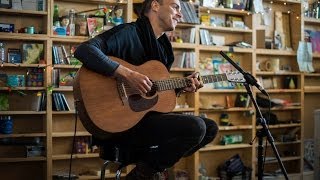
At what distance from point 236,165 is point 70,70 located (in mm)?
2194

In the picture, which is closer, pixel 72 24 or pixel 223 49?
pixel 72 24

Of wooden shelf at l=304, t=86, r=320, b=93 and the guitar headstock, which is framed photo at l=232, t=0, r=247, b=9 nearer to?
wooden shelf at l=304, t=86, r=320, b=93

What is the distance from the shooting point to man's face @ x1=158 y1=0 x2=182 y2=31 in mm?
2559

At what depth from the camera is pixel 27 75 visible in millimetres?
3752

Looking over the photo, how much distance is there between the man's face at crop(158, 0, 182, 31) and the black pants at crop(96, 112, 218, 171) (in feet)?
2.30

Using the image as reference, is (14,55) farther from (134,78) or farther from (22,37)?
(134,78)

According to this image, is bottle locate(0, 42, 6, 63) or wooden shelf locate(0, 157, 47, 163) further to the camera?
bottle locate(0, 42, 6, 63)

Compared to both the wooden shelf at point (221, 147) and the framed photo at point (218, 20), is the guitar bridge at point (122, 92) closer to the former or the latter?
the wooden shelf at point (221, 147)

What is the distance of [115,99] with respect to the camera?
2.18 m

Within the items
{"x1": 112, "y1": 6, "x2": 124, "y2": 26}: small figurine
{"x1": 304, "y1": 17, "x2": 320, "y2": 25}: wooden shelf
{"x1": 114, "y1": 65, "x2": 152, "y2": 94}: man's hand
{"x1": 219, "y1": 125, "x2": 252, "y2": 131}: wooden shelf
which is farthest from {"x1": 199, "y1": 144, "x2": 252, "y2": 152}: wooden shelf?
{"x1": 114, "y1": 65, "x2": 152, "y2": 94}: man's hand

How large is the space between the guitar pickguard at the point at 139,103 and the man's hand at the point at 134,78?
0.07 m

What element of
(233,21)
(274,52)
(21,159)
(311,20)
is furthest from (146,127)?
(311,20)

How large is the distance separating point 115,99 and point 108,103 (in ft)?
0.16

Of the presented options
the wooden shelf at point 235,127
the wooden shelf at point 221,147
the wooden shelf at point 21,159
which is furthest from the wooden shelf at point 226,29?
the wooden shelf at point 21,159
